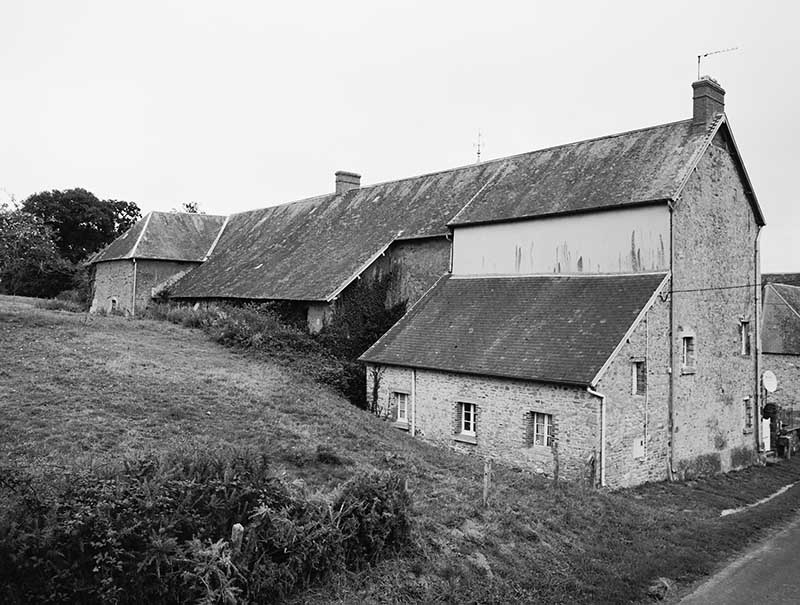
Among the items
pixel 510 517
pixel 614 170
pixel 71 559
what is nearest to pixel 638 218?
pixel 614 170

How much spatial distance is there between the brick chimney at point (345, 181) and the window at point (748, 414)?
21452 millimetres

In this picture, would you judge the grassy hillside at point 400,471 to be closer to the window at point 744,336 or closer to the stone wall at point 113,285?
the window at point 744,336

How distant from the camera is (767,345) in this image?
1390 inches

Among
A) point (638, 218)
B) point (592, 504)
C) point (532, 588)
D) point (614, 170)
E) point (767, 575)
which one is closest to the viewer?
point (532, 588)

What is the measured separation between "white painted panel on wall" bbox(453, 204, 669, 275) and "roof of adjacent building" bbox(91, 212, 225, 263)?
18.7 m

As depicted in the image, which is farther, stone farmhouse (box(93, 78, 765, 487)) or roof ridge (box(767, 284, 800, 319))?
roof ridge (box(767, 284, 800, 319))

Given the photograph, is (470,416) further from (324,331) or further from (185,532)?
(185,532)

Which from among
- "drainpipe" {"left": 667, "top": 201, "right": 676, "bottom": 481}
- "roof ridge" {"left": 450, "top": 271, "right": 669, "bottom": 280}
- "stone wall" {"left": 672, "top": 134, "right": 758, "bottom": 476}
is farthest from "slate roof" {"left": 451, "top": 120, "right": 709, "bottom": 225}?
"roof ridge" {"left": 450, "top": 271, "right": 669, "bottom": 280}

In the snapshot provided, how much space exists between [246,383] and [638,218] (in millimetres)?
12641

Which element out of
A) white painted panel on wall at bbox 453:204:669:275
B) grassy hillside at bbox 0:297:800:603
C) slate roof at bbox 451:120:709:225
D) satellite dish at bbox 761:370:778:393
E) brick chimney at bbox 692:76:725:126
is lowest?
grassy hillside at bbox 0:297:800:603

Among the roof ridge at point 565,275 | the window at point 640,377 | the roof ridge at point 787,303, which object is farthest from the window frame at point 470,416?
the roof ridge at point 787,303

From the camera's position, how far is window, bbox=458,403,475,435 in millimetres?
19109

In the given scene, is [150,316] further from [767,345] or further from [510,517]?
[767,345]

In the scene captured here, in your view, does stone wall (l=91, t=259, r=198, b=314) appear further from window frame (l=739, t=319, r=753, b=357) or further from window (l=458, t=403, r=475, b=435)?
window frame (l=739, t=319, r=753, b=357)
